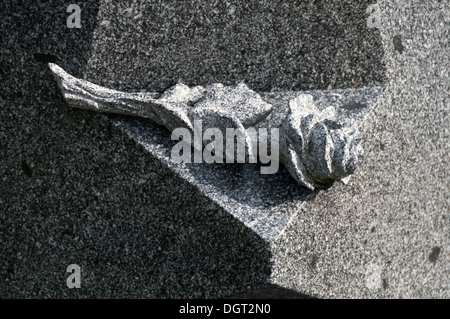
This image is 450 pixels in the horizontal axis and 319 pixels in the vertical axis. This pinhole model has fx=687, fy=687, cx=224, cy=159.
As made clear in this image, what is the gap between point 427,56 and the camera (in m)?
3.30

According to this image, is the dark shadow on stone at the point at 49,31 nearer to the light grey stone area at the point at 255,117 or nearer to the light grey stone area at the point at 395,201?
the light grey stone area at the point at 255,117

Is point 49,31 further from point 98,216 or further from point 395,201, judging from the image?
point 395,201

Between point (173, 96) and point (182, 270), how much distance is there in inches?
29.3

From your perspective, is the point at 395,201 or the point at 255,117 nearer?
the point at 255,117

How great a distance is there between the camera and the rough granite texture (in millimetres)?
2840

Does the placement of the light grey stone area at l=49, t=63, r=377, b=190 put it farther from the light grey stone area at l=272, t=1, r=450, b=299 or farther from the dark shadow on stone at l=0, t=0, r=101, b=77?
the light grey stone area at l=272, t=1, r=450, b=299

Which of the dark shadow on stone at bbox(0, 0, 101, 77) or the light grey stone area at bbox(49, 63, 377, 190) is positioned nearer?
the light grey stone area at bbox(49, 63, 377, 190)

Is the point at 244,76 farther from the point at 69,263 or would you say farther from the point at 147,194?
the point at 69,263

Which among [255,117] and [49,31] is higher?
[49,31]

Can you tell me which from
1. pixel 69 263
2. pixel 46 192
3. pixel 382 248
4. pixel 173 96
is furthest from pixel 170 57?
pixel 382 248

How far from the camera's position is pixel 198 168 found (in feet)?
9.43

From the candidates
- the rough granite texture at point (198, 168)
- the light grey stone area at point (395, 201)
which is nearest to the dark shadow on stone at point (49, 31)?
the rough granite texture at point (198, 168)

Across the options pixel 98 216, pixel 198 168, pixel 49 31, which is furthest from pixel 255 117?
pixel 49 31

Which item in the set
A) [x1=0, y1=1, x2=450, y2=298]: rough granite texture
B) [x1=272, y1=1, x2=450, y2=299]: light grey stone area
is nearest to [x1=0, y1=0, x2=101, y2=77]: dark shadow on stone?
[x1=0, y1=1, x2=450, y2=298]: rough granite texture
